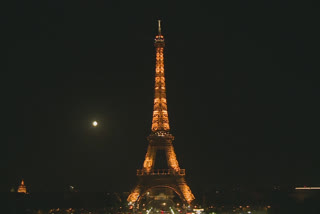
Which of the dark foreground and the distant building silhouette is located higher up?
the distant building silhouette

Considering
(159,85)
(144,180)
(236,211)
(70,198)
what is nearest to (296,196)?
(236,211)

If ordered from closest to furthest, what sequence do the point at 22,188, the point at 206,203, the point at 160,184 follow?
1. the point at 206,203
2. the point at 160,184
3. the point at 22,188

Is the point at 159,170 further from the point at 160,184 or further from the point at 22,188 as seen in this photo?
the point at 22,188

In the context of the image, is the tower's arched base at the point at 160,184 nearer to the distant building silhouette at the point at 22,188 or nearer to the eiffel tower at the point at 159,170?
the eiffel tower at the point at 159,170

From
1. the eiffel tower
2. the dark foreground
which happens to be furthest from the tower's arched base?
the dark foreground

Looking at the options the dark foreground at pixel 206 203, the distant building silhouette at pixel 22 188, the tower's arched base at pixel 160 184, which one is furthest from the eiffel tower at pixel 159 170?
the distant building silhouette at pixel 22 188

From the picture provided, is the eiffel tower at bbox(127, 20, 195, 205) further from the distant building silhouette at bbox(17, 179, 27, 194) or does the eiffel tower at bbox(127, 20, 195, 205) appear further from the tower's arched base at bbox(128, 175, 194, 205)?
the distant building silhouette at bbox(17, 179, 27, 194)

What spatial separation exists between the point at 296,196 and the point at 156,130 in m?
19.0

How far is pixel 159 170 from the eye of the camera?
62.6 meters

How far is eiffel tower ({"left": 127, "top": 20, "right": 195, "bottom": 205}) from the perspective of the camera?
199 ft

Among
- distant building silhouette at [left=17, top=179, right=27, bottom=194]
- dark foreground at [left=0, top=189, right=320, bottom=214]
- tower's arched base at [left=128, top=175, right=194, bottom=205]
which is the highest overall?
distant building silhouette at [left=17, top=179, right=27, bottom=194]

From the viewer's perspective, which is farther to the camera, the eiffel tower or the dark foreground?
the eiffel tower

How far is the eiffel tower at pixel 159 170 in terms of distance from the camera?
6078 centimetres

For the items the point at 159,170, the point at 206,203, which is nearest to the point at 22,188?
the point at 159,170
